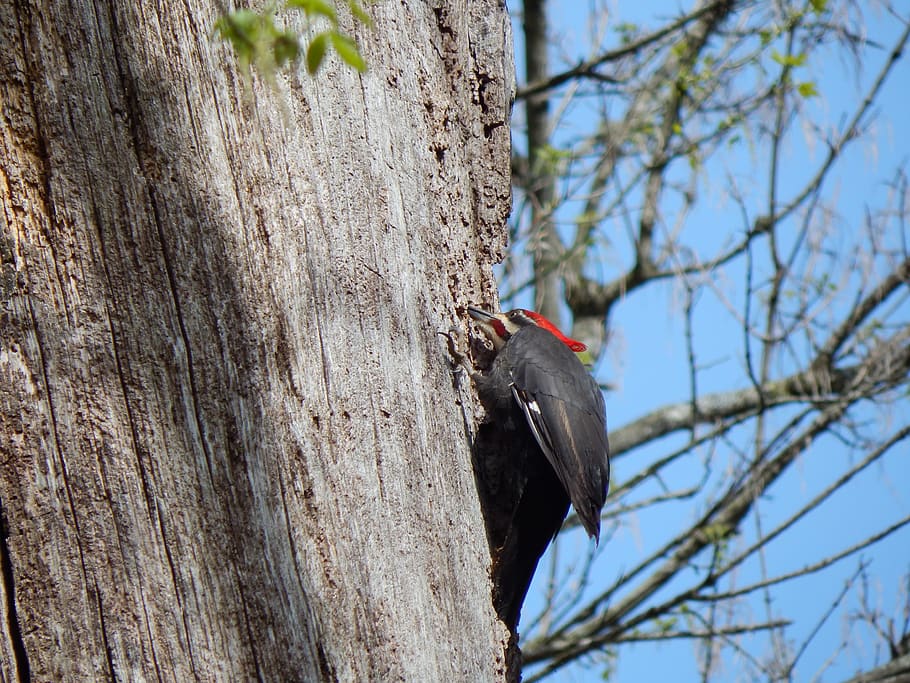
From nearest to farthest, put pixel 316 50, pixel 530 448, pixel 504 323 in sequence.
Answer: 1. pixel 316 50
2. pixel 530 448
3. pixel 504 323

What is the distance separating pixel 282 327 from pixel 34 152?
1.98ft

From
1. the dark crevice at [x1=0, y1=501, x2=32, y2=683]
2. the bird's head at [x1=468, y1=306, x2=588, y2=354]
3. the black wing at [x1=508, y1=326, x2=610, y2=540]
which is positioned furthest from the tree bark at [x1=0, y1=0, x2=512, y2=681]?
the black wing at [x1=508, y1=326, x2=610, y2=540]

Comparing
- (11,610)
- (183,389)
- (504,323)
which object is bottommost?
(11,610)

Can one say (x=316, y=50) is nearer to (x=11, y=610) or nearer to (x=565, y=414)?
(x=11, y=610)

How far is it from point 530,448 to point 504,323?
1.56 ft

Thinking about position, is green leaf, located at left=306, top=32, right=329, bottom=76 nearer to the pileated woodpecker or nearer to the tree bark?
the tree bark

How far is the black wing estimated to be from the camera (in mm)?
3162

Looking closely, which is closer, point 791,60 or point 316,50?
point 316,50

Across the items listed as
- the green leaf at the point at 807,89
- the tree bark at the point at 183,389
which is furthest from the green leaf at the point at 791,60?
the tree bark at the point at 183,389

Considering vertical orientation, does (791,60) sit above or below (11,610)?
above

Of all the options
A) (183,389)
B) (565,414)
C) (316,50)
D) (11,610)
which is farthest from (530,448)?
(316,50)

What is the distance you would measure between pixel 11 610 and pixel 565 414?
2004mm

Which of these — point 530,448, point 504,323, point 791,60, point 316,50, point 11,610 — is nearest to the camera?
point 316,50

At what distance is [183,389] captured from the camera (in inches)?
74.9
